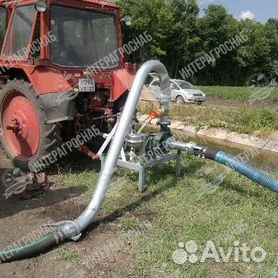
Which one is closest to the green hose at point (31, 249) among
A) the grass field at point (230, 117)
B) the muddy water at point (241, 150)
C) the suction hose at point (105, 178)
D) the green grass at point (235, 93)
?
the suction hose at point (105, 178)

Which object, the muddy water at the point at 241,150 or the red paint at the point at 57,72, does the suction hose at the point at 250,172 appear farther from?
the muddy water at the point at 241,150

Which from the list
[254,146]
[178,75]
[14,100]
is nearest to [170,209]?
[14,100]

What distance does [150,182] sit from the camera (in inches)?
225

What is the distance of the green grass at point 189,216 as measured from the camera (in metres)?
3.66

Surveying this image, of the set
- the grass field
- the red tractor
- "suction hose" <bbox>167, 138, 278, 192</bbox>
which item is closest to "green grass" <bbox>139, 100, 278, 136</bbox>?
the grass field

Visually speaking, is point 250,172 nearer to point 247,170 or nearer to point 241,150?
point 247,170

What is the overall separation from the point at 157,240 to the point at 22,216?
1.55m

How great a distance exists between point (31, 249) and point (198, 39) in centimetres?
3399

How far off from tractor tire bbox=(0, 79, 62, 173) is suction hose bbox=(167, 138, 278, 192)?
1.65m

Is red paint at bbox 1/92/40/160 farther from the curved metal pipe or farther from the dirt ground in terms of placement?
the curved metal pipe

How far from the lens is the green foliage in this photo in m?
33.7

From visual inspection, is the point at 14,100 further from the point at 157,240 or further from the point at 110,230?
the point at 157,240

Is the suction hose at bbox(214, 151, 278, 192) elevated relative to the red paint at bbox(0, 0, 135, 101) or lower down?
lower down

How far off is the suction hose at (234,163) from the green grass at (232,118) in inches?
269
